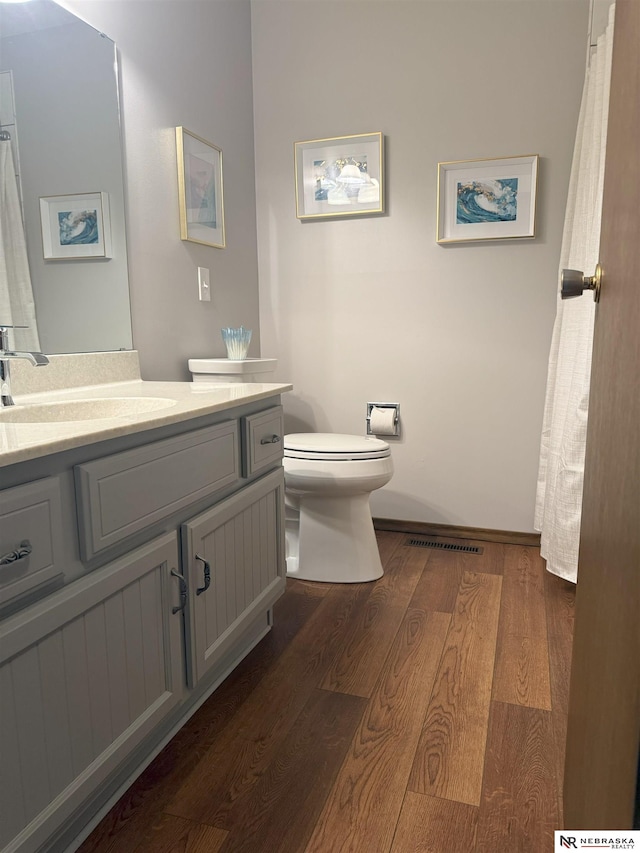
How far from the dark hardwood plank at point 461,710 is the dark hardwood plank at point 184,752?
458 millimetres

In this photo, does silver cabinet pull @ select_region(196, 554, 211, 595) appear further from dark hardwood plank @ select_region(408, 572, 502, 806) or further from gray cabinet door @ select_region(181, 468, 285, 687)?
dark hardwood plank @ select_region(408, 572, 502, 806)

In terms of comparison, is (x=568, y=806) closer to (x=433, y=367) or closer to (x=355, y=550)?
(x=355, y=550)

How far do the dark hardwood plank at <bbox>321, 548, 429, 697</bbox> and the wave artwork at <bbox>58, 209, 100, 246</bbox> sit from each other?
1365 millimetres

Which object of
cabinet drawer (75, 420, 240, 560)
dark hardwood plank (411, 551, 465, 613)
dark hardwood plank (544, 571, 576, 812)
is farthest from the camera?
dark hardwood plank (411, 551, 465, 613)

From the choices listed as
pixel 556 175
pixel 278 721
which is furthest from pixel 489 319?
pixel 278 721

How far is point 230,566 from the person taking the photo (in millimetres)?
1495

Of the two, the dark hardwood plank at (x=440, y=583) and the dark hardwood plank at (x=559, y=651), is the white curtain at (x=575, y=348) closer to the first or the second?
the dark hardwood plank at (x=559, y=651)

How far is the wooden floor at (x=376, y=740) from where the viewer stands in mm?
1136

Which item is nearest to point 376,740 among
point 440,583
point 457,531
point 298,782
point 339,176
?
point 298,782

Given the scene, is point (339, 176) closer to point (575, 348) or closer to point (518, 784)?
point (575, 348)

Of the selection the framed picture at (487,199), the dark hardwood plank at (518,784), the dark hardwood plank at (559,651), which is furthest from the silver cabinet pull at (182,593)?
the framed picture at (487,199)

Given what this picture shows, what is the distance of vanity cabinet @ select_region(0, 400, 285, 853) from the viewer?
0.89 metres

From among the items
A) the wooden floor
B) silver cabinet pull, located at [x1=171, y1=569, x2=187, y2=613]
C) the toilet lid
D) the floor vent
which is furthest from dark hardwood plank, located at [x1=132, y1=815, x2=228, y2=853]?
the floor vent

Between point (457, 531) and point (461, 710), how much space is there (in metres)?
1.23
